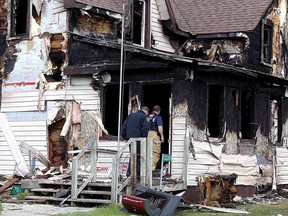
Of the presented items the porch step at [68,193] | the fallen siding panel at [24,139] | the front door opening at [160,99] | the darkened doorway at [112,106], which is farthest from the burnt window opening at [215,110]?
the fallen siding panel at [24,139]

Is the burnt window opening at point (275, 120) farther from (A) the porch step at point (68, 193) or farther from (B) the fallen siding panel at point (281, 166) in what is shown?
(A) the porch step at point (68, 193)

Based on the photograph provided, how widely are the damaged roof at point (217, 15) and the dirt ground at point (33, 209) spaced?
7.92 metres

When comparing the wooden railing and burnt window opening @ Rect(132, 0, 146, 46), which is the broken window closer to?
burnt window opening @ Rect(132, 0, 146, 46)

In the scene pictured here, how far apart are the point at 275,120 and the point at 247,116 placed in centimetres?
245

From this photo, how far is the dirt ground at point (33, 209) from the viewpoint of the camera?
1379cm

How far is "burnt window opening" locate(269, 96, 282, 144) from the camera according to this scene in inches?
840

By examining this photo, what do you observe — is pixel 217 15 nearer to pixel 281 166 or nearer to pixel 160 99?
pixel 160 99

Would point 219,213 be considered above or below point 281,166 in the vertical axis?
below

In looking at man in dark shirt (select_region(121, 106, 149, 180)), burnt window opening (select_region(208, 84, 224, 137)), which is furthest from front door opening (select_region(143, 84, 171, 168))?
man in dark shirt (select_region(121, 106, 149, 180))

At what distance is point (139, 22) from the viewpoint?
Result: 20.1 meters

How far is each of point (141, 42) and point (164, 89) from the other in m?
1.70

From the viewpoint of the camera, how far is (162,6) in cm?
2028

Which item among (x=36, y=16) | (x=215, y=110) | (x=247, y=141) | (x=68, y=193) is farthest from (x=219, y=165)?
(x=36, y=16)

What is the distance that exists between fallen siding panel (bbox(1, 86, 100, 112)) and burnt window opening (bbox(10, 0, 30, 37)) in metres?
1.85
